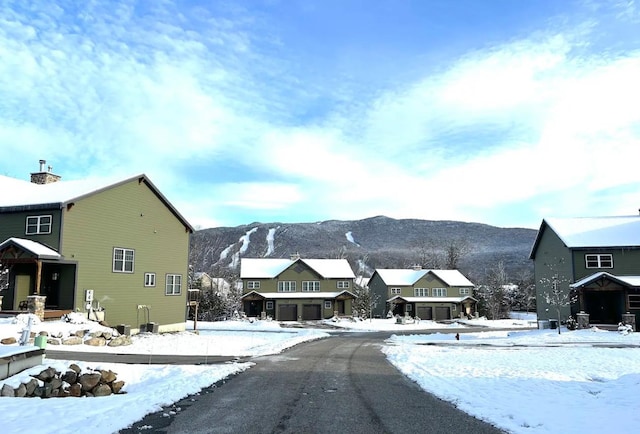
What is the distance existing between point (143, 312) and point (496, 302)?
187ft

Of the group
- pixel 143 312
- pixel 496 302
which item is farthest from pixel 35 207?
pixel 496 302

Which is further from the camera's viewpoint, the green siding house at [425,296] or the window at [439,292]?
the window at [439,292]

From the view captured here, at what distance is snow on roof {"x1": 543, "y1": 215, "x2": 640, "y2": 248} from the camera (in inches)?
1629

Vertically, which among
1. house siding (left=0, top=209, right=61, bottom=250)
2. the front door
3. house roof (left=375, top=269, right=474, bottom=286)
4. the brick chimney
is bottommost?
the front door

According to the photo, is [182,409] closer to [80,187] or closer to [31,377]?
[31,377]

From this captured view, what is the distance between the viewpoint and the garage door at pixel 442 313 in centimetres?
7150

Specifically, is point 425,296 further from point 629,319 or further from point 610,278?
point 629,319

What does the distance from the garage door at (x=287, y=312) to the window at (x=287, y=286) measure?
238cm

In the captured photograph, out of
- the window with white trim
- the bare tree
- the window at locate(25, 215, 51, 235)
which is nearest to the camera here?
the window at locate(25, 215, 51, 235)

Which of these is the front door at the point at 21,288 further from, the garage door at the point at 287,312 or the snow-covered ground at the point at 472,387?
the garage door at the point at 287,312

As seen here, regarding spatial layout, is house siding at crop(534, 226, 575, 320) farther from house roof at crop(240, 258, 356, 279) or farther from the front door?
the front door

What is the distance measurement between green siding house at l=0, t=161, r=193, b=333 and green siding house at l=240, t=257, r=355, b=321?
29.9 metres

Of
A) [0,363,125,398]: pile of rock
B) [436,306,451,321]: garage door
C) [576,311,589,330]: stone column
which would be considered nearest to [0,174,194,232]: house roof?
[0,363,125,398]: pile of rock

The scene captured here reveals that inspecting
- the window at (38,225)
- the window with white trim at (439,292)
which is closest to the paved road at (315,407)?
the window at (38,225)
